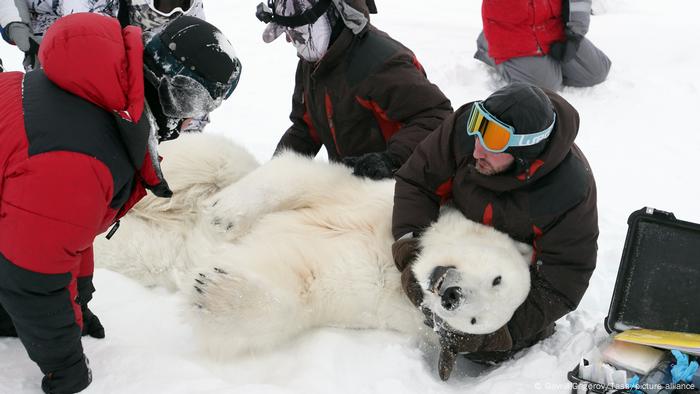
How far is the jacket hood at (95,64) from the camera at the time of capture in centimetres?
168

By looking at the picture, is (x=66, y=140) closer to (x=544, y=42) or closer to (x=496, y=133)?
(x=496, y=133)

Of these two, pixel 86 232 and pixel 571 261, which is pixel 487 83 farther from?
pixel 86 232

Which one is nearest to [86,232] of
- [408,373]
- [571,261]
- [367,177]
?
[408,373]

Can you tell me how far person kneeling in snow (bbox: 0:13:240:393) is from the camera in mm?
1645

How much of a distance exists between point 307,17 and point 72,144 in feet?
5.44

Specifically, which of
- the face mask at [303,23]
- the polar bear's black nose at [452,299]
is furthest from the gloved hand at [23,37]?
the polar bear's black nose at [452,299]

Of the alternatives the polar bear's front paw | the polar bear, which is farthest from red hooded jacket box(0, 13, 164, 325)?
the polar bear's front paw

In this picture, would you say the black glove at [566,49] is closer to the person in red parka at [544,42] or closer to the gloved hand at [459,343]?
the person in red parka at [544,42]

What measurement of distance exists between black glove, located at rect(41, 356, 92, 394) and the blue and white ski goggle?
157cm

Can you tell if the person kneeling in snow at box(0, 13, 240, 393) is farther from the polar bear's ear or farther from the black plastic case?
the black plastic case

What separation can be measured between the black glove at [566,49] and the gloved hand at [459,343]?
391cm

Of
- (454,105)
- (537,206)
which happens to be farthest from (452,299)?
(454,105)

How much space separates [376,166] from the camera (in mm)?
2971

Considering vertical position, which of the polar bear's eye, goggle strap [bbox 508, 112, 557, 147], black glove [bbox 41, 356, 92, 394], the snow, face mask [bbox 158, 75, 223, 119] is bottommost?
the snow
